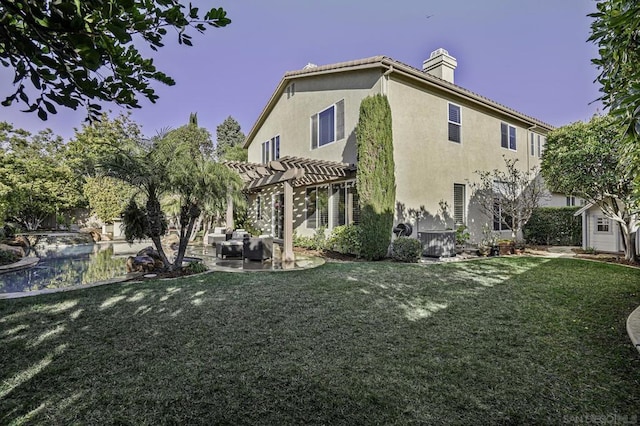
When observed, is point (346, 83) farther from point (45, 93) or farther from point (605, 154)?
point (45, 93)

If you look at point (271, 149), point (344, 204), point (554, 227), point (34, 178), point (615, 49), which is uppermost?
point (271, 149)

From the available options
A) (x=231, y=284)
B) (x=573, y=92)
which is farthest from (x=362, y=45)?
(x=231, y=284)

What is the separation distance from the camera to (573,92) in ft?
54.9

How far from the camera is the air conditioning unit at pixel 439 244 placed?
12.7 metres

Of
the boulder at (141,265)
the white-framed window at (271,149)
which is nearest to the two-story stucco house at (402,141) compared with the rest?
the white-framed window at (271,149)

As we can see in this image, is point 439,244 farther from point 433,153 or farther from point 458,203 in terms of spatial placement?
point 433,153

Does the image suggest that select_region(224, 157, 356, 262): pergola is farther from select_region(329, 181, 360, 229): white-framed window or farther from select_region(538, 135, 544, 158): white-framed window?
select_region(538, 135, 544, 158): white-framed window

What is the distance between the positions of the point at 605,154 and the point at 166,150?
13.5 metres

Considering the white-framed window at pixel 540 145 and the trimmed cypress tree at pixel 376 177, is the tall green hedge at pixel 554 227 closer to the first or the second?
Result: the white-framed window at pixel 540 145

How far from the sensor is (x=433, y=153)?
1409cm

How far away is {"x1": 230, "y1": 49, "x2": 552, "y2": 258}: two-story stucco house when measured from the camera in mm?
13016

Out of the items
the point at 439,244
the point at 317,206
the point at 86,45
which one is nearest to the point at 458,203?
the point at 439,244

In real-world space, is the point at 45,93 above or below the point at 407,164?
below

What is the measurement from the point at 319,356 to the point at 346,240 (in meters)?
9.22
